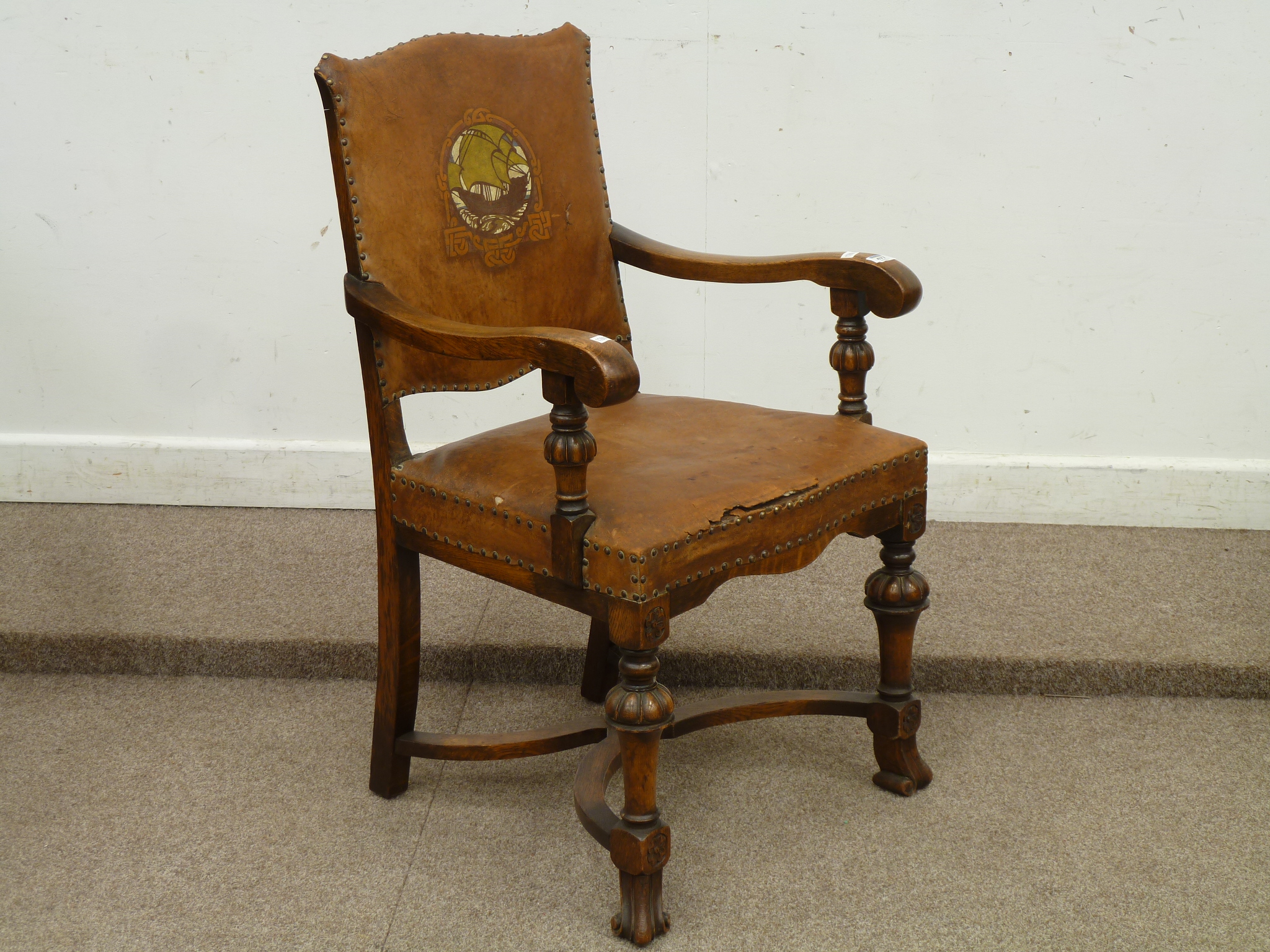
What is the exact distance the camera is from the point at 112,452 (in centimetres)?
284

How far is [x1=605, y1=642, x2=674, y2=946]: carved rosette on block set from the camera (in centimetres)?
136

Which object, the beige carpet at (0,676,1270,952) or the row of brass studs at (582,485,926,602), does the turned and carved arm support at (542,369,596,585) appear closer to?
the row of brass studs at (582,485,926,602)

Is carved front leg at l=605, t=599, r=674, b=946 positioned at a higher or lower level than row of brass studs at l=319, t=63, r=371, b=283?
lower

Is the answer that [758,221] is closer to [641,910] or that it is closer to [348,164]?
[348,164]

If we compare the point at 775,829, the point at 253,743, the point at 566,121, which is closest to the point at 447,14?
the point at 566,121

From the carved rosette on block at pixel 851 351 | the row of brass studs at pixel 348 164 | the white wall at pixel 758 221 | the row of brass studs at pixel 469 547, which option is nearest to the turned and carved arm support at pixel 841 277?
the carved rosette on block at pixel 851 351

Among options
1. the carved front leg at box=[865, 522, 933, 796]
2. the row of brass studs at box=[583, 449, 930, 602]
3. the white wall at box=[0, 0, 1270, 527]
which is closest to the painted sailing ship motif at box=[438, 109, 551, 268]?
the row of brass studs at box=[583, 449, 930, 602]

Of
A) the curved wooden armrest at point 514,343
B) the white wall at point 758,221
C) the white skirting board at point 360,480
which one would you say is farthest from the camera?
the white skirting board at point 360,480

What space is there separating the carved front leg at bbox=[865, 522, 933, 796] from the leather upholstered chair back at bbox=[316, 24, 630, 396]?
21.4 inches

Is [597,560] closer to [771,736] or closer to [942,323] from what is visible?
[771,736]

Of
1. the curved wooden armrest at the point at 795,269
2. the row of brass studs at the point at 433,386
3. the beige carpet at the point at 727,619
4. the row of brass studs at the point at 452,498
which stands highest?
the curved wooden armrest at the point at 795,269

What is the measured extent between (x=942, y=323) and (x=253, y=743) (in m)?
1.72

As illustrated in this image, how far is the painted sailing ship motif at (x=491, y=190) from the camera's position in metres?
1.61

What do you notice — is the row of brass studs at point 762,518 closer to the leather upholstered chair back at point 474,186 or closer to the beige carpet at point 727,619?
the leather upholstered chair back at point 474,186
